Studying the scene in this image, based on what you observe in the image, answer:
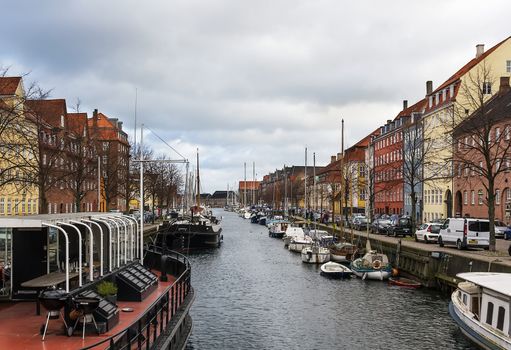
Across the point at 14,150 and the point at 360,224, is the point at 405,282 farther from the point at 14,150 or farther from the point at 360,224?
the point at 360,224

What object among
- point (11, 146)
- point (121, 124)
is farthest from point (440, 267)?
point (121, 124)

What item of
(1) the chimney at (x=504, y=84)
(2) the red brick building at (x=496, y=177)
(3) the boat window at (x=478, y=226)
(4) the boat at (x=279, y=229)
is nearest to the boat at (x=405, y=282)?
(3) the boat window at (x=478, y=226)

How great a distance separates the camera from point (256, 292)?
35719 mm

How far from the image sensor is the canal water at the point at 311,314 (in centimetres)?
2342

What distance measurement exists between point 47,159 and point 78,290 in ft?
94.9

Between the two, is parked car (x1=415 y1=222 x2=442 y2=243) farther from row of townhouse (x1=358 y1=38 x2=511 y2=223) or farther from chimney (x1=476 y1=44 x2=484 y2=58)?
chimney (x1=476 y1=44 x2=484 y2=58)

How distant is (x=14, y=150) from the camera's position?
28062mm

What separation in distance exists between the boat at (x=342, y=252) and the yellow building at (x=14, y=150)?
85.1 feet

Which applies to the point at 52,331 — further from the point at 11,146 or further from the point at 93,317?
the point at 11,146

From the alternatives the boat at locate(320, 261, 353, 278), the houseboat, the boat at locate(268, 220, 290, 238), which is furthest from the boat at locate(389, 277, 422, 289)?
the boat at locate(268, 220, 290, 238)

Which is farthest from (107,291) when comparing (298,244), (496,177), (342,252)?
(496,177)

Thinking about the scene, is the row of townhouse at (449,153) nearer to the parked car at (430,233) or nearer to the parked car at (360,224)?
the parked car at (360,224)

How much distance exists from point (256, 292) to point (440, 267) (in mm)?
11397

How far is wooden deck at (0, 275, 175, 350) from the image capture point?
11.7m
